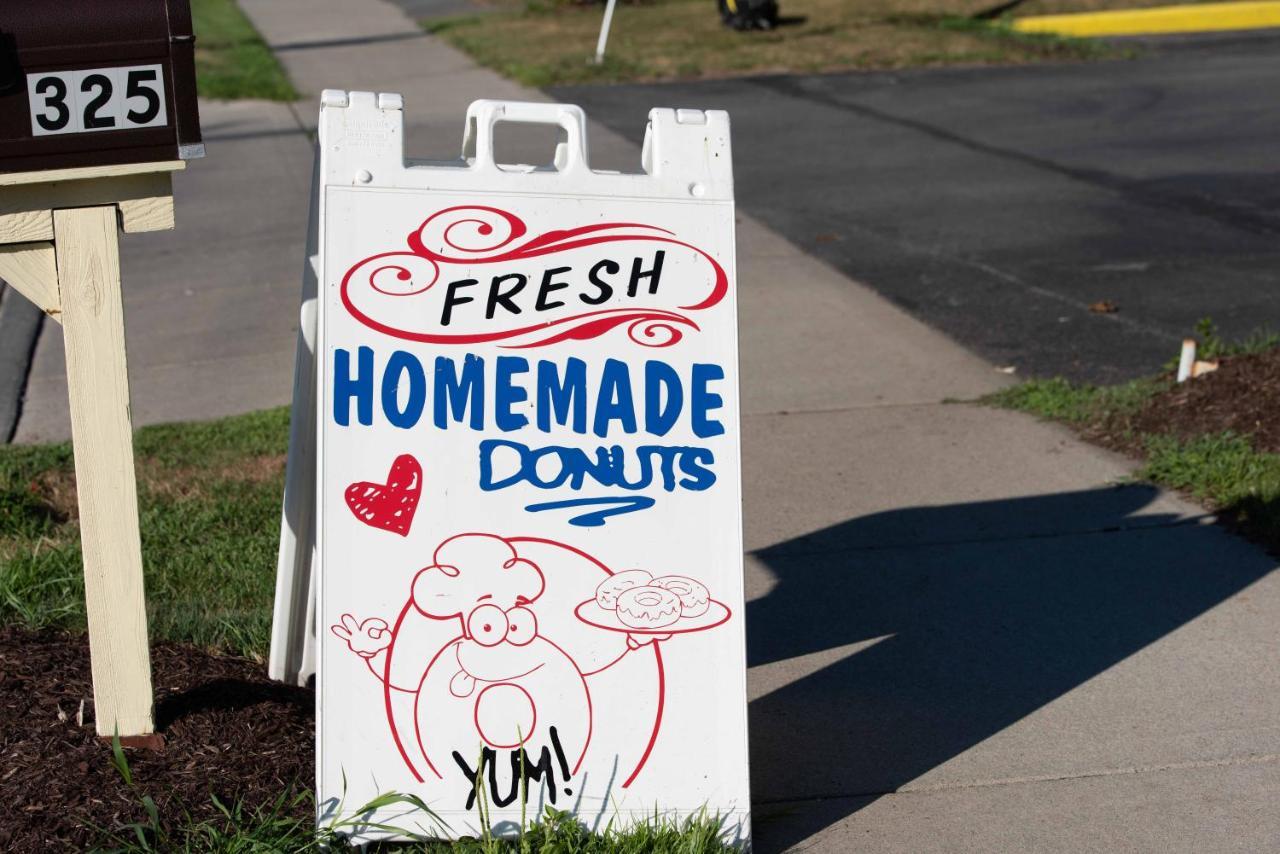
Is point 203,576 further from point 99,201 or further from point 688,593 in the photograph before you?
point 688,593

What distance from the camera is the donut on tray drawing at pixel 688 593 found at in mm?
3271

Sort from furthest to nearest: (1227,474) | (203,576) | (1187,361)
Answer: (1187,361) → (1227,474) → (203,576)

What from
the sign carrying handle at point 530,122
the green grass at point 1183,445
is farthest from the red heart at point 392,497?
the green grass at point 1183,445

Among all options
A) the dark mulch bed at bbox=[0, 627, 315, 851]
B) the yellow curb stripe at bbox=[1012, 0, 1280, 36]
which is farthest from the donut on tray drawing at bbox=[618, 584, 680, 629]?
the yellow curb stripe at bbox=[1012, 0, 1280, 36]

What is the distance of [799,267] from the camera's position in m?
9.43

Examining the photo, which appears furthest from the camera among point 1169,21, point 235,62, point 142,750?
point 1169,21

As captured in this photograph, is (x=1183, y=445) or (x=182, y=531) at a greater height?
(x=1183, y=445)

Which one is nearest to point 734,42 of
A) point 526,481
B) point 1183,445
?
point 1183,445

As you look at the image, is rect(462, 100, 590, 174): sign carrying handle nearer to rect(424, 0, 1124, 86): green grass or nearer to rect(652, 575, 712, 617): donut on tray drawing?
rect(652, 575, 712, 617): donut on tray drawing

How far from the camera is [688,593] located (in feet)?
10.8

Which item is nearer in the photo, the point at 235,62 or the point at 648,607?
the point at 648,607

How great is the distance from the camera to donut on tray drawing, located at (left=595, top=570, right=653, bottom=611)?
3.26m

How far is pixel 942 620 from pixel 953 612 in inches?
3.0

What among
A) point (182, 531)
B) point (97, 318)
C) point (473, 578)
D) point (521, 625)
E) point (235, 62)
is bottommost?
point (235, 62)
